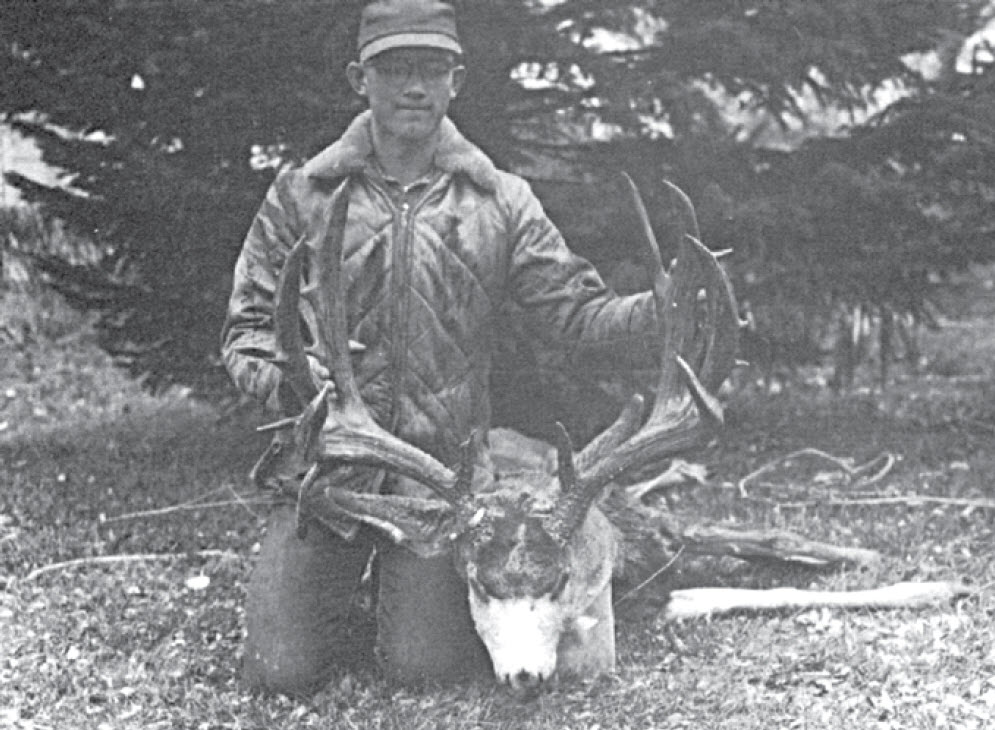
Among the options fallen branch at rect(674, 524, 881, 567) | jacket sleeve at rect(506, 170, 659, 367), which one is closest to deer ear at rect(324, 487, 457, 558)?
jacket sleeve at rect(506, 170, 659, 367)

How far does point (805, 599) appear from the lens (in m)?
5.61

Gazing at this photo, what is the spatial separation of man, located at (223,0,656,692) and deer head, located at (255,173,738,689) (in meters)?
0.19

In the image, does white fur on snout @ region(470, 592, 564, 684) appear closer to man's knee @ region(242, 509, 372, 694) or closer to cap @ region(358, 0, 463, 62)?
man's knee @ region(242, 509, 372, 694)

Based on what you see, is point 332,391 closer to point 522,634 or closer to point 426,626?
point 426,626

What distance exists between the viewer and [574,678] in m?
5.04

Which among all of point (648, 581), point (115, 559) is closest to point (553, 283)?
point (648, 581)

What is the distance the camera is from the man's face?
5.37m

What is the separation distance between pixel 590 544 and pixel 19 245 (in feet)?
22.5

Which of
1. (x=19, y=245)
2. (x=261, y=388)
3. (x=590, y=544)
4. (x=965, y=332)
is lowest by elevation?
(x=965, y=332)

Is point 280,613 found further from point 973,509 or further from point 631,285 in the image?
point 973,509

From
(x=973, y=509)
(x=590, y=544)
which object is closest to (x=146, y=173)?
(x=590, y=544)

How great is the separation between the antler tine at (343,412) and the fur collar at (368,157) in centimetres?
41

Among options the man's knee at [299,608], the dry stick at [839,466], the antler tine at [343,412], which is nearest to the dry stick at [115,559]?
the man's knee at [299,608]

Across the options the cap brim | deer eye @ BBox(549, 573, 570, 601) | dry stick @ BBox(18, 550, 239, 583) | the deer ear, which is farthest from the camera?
dry stick @ BBox(18, 550, 239, 583)
